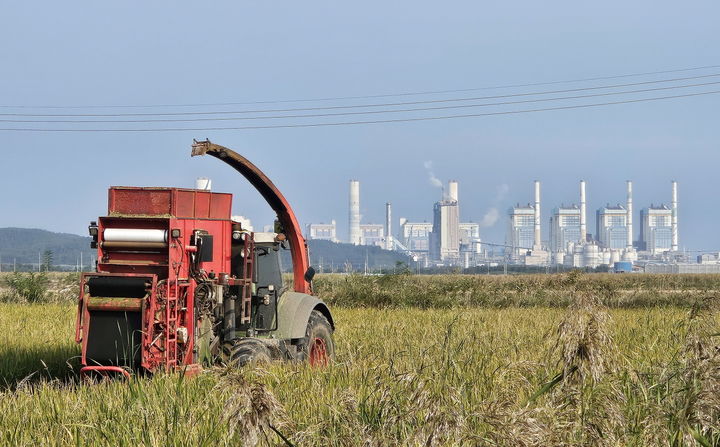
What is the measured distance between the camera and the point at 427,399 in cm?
340

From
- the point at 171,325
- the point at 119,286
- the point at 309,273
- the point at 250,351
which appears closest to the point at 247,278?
the point at 250,351

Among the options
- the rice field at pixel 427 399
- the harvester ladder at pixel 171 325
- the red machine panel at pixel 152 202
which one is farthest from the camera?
the red machine panel at pixel 152 202

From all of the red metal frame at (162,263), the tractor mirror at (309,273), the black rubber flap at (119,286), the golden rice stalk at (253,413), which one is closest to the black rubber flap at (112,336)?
the red metal frame at (162,263)

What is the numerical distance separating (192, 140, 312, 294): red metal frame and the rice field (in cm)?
156

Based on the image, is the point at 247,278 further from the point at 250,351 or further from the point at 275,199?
the point at 275,199

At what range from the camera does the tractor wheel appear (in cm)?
1212

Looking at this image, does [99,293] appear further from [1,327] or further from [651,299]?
[651,299]

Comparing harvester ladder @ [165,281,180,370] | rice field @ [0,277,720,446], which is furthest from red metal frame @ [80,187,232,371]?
rice field @ [0,277,720,446]

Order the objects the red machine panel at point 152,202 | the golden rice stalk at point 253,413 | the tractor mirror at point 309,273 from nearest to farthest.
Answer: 1. the golden rice stalk at point 253,413
2. the red machine panel at point 152,202
3. the tractor mirror at point 309,273

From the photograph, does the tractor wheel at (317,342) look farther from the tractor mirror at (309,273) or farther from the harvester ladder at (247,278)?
the harvester ladder at (247,278)

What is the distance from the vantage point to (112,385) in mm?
9133

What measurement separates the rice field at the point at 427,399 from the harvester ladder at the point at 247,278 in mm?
1504

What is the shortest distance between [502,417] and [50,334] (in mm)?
14950

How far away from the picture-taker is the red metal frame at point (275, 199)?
12.4 metres
